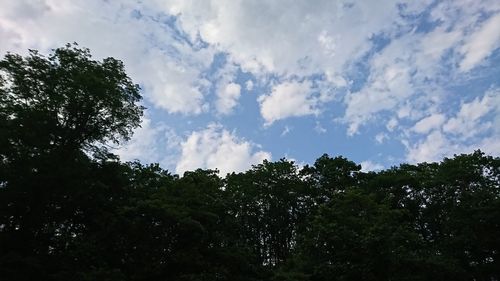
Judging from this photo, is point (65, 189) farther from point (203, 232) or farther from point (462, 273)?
point (462, 273)

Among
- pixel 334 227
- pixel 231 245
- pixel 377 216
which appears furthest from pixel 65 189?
pixel 377 216

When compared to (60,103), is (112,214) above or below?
below

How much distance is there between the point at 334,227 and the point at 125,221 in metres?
12.3

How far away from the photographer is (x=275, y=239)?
5025 cm

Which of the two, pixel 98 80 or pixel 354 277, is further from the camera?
pixel 98 80

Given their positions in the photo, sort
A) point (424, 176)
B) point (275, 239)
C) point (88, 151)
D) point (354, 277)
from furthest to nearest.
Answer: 1. point (275, 239)
2. point (424, 176)
3. point (88, 151)
4. point (354, 277)

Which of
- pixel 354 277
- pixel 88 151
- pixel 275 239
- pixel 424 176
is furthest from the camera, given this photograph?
pixel 275 239

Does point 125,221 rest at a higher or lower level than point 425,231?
lower

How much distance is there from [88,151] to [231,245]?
1154 cm

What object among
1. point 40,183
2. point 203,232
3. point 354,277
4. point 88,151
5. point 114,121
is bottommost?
point 354,277

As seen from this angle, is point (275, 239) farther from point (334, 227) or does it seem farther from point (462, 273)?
point (334, 227)

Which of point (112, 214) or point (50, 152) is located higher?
point (50, 152)

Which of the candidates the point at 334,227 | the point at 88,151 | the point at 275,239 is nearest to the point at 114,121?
the point at 88,151

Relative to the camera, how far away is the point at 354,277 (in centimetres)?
2480
